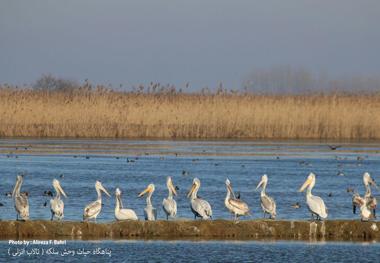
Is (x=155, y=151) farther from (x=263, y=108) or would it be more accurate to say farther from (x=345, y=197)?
(x=345, y=197)

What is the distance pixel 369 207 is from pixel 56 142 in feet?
58.6

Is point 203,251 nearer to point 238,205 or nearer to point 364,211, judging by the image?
point 238,205

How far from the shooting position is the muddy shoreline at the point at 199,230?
41.1ft

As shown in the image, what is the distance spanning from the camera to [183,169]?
905 inches

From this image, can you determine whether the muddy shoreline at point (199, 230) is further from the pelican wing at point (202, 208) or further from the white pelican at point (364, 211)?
the pelican wing at point (202, 208)

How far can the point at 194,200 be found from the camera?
13.8m

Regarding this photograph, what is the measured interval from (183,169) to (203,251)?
36.0 ft

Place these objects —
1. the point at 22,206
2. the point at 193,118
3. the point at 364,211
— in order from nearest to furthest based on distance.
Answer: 1. the point at 22,206
2. the point at 364,211
3. the point at 193,118

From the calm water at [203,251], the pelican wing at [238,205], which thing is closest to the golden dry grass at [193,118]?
the pelican wing at [238,205]

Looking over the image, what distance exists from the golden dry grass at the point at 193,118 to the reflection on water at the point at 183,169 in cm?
37

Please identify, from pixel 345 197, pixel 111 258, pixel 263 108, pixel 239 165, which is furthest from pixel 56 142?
pixel 111 258

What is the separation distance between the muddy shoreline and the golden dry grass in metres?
16.9

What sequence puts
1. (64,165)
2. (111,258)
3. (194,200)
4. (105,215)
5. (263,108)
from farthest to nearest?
(263,108), (64,165), (105,215), (194,200), (111,258)

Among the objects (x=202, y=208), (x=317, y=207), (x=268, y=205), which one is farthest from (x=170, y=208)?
(x=317, y=207)
